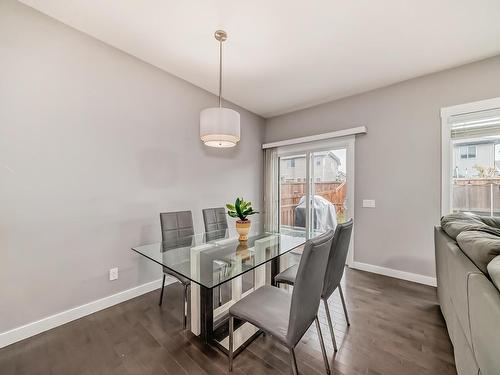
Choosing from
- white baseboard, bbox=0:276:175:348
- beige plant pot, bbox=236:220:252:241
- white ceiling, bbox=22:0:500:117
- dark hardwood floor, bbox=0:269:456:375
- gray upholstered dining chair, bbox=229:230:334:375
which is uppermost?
white ceiling, bbox=22:0:500:117

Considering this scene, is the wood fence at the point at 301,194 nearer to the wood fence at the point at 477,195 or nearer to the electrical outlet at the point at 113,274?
the wood fence at the point at 477,195

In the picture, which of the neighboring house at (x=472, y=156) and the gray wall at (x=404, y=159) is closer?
the neighboring house at (x=472, y=156)

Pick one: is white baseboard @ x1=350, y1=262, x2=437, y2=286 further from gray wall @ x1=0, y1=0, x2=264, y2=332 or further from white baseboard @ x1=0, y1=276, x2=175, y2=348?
white baseboard @ x1=0, y1=276, x2=175, y2=348

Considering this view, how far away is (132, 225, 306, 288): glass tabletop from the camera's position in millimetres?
1481

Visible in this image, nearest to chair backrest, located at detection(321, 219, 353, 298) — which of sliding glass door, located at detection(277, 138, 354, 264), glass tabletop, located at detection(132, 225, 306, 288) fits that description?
glass tabletop, located at detection(132, 225, 306, 288)

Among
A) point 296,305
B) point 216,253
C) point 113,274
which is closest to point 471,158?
point 296,305

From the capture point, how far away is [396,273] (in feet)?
9.62

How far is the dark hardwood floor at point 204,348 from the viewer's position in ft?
4.76

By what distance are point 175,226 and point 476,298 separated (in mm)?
2337

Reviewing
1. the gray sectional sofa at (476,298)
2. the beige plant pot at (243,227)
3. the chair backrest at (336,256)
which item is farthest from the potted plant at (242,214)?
the gray sectional sofa at (476,298)

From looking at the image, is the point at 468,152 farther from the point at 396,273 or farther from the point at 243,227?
the point at 243,227

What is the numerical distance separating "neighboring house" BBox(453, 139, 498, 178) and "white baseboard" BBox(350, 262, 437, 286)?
53.7 inches

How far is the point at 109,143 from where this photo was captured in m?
2.27

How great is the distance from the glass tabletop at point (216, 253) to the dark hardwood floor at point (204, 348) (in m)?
0.55
